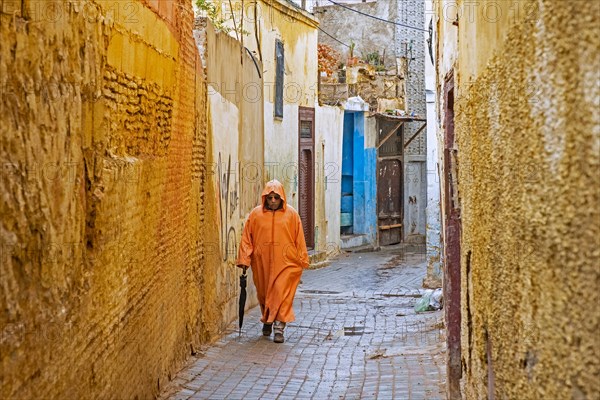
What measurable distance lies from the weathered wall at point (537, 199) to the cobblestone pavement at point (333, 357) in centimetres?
262

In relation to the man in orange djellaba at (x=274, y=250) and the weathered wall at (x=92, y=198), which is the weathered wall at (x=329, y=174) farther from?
the weathered wall at (x=92, y=198)

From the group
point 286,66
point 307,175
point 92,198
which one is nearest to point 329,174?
point 307,175

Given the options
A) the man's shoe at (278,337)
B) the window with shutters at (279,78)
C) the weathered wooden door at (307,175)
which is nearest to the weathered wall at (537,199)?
the man's shoe at (278,337)

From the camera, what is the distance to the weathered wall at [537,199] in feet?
8.65

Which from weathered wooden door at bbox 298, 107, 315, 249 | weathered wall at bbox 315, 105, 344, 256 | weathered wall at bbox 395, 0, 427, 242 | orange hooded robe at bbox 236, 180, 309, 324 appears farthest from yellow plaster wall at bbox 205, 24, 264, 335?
weathered wall at bbox 395, 0, 427, 242

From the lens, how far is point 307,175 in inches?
774

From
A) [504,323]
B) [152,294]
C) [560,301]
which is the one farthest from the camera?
[152,294]

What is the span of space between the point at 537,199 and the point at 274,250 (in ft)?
22.3

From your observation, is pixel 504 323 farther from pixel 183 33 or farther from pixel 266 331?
pixel 266 331

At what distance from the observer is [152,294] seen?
6.54m

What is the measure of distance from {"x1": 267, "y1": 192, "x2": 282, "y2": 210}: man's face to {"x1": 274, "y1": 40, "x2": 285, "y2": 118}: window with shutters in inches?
284

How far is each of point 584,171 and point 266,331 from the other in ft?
24.5

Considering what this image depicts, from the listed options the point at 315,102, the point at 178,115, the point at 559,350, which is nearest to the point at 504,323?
the point at 559,350

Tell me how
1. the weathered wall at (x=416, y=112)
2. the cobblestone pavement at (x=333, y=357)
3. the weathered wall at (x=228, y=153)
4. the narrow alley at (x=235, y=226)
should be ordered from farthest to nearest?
the weathered wall at (x=416, y=112) < the weathered wall at (x=228, y=153) < the cobblestone pavement at (x=333, y=357) < the narrow alley at (x=235, y=226)
